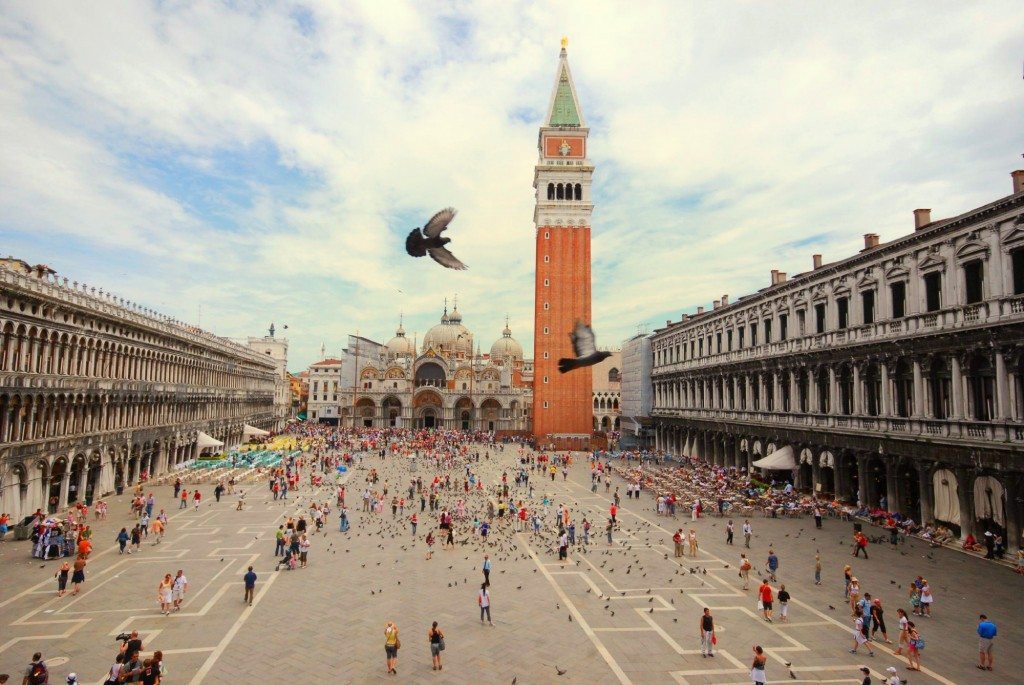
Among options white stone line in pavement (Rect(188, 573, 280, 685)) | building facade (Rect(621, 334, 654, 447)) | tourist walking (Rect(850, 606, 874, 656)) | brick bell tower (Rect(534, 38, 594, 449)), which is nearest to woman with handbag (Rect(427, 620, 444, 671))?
white stone line in pavement (Rect(188, 573, 280, 685))

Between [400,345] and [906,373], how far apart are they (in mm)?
105369

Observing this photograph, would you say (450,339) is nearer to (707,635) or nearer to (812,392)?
(812,392)

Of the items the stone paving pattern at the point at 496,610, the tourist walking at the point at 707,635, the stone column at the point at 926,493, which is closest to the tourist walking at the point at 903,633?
the stone paving pattern at the point at 496,610

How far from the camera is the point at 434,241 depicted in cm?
1170

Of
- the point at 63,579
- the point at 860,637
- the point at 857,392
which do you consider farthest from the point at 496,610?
the point at 857,392

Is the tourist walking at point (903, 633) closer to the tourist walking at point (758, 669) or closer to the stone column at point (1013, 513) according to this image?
the tourist walking at point (758, 669)

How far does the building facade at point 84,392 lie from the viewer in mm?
25797

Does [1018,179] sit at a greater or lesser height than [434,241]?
greater

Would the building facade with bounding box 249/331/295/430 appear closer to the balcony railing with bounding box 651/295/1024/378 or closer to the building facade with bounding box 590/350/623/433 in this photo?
the building facade with bounding box 590/350/623/433

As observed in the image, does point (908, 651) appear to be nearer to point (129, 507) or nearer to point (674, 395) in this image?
point (129, 507)

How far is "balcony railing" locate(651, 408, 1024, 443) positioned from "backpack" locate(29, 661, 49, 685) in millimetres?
26619

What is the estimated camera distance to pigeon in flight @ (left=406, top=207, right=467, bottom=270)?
1136 cm

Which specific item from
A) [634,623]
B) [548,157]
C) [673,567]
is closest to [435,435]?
[548,157]

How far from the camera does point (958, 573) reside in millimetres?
19656
